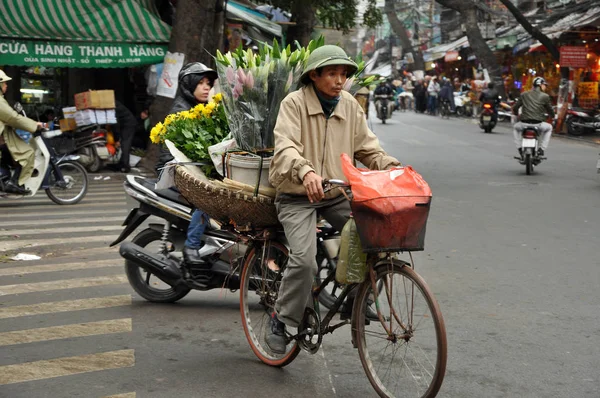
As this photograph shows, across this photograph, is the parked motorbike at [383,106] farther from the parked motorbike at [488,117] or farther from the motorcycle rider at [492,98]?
the parked motorbike at [488,117]

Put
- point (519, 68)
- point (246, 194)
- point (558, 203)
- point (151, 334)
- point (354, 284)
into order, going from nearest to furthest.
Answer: point (354, 284), point (246, 194), point (151, 334), point (558, 203), point (519, 68)

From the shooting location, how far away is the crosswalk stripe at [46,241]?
853 centimetres

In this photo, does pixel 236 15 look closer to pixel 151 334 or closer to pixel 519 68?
pixel 151 334

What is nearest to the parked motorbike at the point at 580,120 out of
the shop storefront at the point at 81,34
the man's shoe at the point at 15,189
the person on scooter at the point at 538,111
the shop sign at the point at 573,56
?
the shop sign at the point at 573,56

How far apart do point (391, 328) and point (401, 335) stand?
0.07 metres

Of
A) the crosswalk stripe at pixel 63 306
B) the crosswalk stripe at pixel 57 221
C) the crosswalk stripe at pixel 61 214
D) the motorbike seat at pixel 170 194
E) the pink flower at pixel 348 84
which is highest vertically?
the pink flower at pixel 348 84

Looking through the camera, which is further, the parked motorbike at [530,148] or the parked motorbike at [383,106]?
the parked motorbike at [383,106]

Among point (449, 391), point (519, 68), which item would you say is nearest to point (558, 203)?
point (449, 391)

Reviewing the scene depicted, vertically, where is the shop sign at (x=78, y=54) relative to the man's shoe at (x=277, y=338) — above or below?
above

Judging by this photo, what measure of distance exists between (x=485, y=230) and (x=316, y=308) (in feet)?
17.7

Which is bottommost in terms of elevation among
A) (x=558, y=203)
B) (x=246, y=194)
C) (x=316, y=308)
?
(x=558, y=203)

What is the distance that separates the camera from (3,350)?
198 inches

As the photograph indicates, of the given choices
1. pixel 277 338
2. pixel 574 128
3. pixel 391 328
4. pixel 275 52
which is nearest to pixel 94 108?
pixel 275 52

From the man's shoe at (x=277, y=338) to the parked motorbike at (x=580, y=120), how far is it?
21.9m
